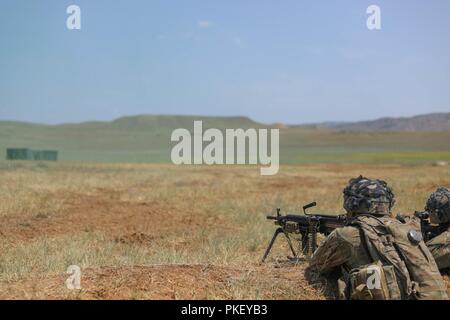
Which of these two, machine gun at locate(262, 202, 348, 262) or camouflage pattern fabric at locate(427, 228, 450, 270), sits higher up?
machine gun at locate(262, 202, 348, 262)

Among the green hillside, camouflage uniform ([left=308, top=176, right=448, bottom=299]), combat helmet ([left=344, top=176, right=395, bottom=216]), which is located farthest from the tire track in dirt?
the green hillside

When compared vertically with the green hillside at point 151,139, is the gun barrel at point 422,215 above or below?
below

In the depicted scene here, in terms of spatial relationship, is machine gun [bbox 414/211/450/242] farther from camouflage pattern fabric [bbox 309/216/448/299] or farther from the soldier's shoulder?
the soldier's shoulder

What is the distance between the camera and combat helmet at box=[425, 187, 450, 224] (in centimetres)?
641

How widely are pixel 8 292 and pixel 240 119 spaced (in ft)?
636

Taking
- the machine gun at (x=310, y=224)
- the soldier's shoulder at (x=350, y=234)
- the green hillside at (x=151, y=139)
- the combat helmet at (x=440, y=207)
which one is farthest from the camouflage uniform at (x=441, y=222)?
the green hillside at (x=151, y=139)

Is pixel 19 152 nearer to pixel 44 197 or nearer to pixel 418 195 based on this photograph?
pixel 44 197

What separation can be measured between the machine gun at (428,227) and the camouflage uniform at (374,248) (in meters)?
1.19

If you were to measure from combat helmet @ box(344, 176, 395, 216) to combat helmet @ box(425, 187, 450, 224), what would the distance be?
3.57ft

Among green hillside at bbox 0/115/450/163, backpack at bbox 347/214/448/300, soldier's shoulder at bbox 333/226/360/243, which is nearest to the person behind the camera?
backpack at bbox 347/214/448/300

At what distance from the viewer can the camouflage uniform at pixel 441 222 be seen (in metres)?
6.26

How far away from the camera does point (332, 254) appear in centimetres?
543

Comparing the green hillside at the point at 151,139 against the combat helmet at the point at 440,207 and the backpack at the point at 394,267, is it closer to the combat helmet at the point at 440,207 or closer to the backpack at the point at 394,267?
the combat helmet at the point at 440,207
